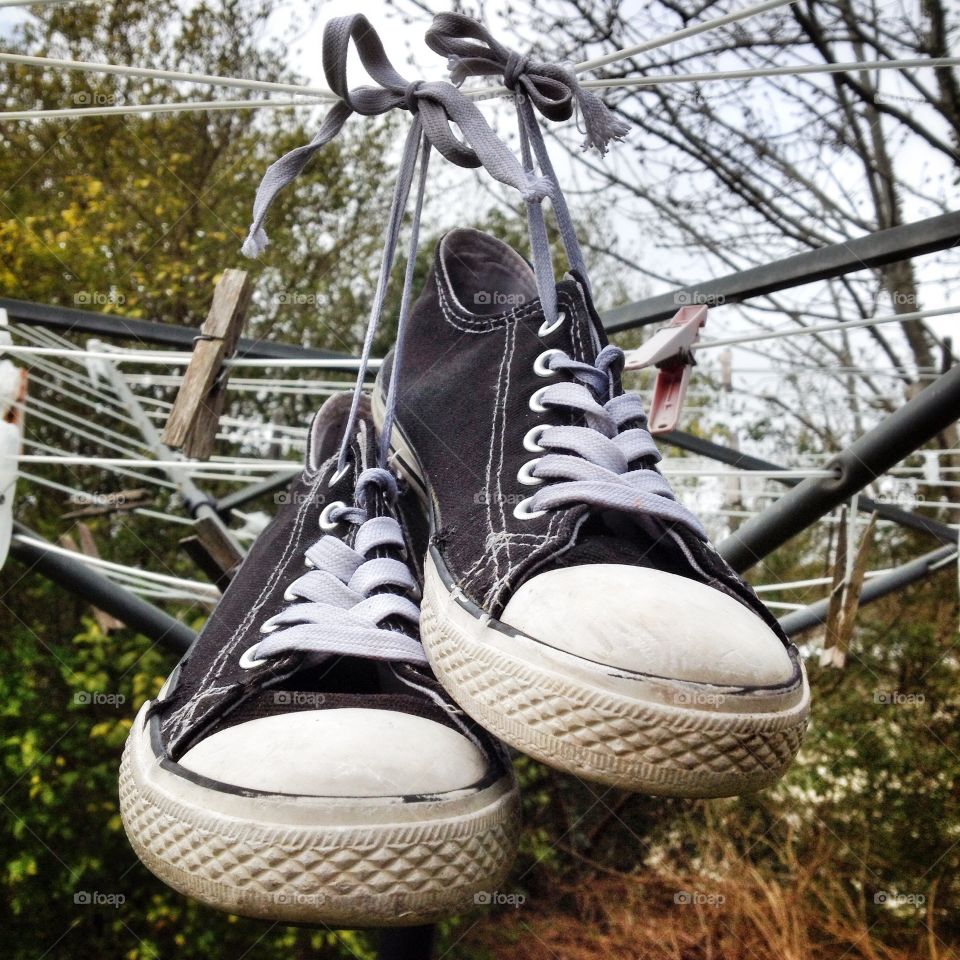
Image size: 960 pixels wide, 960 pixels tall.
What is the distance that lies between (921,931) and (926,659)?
98 cm

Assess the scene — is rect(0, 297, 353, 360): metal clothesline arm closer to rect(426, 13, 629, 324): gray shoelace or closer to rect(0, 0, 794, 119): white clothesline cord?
rect(0, 0, 794, 119): white clothesline cord

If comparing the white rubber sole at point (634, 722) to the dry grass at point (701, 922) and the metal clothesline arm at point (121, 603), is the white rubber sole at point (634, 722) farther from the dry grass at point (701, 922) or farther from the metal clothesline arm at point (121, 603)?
the dry grass at point (701, 922)

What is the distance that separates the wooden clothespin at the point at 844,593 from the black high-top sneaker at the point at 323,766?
987mm

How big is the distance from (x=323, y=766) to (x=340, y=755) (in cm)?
1

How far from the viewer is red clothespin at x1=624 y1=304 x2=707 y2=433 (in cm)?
106

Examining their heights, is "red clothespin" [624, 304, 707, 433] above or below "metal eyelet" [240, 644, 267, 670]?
above

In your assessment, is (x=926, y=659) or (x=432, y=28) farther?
(x=926, y=659)

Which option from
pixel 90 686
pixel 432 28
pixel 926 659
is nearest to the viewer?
pixel 432 28

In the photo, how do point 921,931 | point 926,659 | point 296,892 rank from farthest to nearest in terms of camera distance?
point 926,659
point 921,931
point 296,892

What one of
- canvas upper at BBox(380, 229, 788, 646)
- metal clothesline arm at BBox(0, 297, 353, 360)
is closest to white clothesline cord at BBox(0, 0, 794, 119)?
canvas upper at BBox(380, 229, 788, 646)

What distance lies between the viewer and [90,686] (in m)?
3.15

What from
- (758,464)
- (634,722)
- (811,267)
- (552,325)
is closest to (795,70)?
(811,267)

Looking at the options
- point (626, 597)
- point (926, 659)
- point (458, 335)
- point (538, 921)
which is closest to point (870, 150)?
point (926, 659)

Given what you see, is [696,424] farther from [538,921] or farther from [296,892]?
[296,892]
